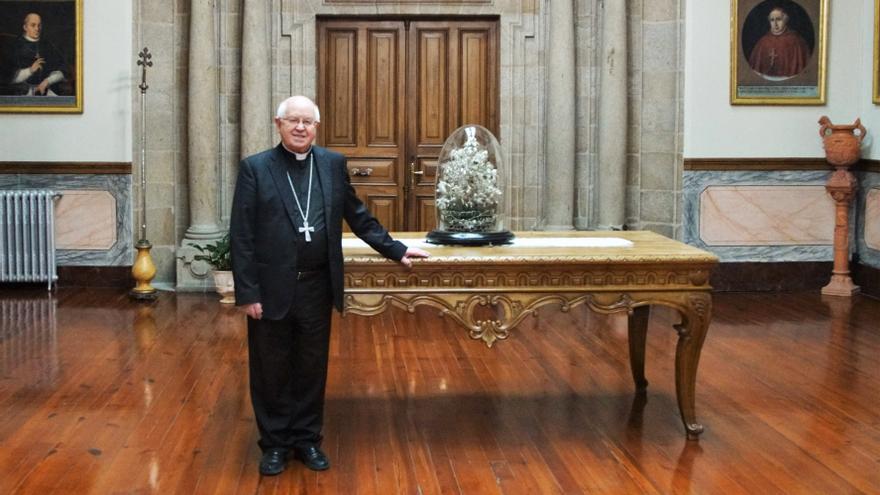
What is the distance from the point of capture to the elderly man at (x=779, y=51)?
11531mm

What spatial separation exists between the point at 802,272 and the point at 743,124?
4.75ft

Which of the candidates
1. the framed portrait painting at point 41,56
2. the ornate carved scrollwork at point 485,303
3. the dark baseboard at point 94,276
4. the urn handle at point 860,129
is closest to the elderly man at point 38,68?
the framed portrait painting at point 41,56

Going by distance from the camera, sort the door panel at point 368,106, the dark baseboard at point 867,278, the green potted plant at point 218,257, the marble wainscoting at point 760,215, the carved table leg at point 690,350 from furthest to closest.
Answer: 1. the door panel at point 368,106
2. the marble wainscoting at point 760,215
3. the dark baseboard at point 867,278
4. the green potted plant at point 218,257
5. the carved table leg at point 690,350

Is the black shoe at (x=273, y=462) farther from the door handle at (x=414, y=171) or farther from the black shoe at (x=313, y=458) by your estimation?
the door handle at (x=414, y=171)

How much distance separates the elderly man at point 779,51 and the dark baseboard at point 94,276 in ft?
19.4

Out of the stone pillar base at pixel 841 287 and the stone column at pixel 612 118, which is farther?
the stone column at pixel 612 118

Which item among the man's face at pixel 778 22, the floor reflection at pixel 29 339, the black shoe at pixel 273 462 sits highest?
the man's face at pixel 778 22

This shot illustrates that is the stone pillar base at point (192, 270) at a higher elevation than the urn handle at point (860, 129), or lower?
lower

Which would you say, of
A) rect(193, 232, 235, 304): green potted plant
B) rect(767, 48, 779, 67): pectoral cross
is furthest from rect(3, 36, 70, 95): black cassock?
rect(767, 48, 779, 67): pectoral cross

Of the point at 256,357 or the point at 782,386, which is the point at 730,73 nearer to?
the point at 782,386

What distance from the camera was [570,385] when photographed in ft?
25.1

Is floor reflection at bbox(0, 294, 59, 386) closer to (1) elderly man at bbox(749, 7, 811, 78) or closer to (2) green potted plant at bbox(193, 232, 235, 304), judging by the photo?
(2) green potted plant at bbox(193, 232, 235, 304)

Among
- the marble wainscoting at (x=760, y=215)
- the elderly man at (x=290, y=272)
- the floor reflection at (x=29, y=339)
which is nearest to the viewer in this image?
the elderly man at (x=290, y=272)

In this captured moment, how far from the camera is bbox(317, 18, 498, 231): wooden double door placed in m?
11.9
